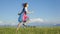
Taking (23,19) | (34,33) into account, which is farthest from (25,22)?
(34,33)

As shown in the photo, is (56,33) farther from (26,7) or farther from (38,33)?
(26,7)

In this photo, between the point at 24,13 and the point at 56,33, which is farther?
the point at 24,13

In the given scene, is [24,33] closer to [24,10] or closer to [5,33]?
[5,33]

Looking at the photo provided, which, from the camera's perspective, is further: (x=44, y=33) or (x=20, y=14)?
(x=20, y=14)

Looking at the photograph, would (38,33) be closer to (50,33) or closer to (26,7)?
(50,33)

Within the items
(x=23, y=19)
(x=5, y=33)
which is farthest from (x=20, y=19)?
(x=5, y=33)

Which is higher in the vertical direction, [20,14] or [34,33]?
[20,14]

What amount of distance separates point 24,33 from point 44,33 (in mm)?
1076

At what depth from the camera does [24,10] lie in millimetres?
13773

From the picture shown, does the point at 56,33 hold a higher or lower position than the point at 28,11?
lower

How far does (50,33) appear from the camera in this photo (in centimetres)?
1152

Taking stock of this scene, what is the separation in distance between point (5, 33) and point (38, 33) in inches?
70.3

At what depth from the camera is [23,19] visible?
45.3ft

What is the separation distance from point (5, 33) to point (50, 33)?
7.98 feet
